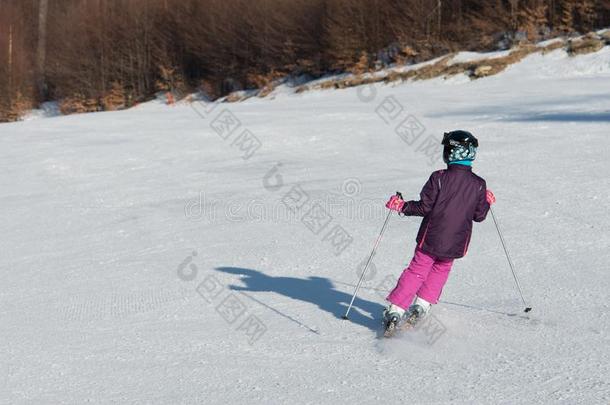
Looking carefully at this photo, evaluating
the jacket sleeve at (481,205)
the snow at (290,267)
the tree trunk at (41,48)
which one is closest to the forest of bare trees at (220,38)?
the tree trunk at (41,48)

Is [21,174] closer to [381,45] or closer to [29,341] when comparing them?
[29,341]

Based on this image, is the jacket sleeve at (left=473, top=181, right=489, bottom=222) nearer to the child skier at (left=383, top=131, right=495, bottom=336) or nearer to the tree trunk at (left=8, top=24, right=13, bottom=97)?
the child skier at (left=383, top=131, right=495, bottom=336)

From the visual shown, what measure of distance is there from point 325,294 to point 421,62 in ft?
67.8

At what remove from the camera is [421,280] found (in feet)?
18.3

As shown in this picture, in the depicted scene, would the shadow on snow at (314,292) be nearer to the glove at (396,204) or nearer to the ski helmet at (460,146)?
the glove at (396,204)

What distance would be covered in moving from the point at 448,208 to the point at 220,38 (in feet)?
101

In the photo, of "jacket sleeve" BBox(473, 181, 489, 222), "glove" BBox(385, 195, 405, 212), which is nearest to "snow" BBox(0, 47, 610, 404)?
"jacket sleeve" BBox(473, 181, 489, 222)

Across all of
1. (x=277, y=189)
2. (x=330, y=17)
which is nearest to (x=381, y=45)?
(x=330, y=17)

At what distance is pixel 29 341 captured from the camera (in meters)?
5.98

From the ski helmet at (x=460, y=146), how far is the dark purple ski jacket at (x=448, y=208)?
0.06 metres

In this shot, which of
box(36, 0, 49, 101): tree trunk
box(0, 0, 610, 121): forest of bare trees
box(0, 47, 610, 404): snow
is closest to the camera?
box(0, 47, 610, 404): snow

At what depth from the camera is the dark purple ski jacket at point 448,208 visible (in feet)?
17.9

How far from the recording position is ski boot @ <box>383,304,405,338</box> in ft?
17.8

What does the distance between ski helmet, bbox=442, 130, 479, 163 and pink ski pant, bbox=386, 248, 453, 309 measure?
0.67 meters
